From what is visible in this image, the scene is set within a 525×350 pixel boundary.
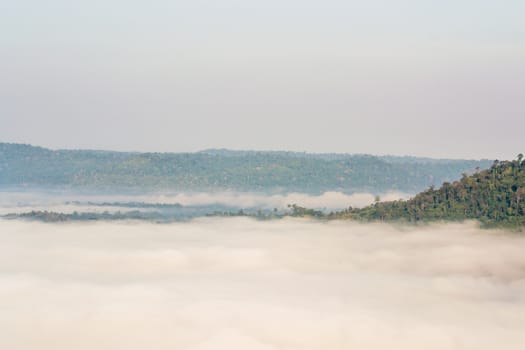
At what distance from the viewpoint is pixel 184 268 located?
13788 cm

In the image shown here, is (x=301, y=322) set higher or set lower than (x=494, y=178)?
lower

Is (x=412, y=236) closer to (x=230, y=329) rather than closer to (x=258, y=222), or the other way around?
(x=230, y=329)

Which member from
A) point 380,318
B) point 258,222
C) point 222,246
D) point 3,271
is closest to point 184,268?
point 222,246

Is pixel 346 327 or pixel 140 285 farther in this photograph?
pixel 140 285

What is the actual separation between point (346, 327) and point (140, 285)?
3746cm

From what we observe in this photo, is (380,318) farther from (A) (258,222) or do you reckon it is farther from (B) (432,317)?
(A) (258,222)

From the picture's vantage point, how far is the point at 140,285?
414ft

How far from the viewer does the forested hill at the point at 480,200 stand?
116750 mm

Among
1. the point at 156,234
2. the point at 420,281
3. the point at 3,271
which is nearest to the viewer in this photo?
the point at 420,281

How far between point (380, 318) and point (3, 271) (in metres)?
56.3

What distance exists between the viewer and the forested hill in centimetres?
11675

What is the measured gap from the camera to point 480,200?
12156cm

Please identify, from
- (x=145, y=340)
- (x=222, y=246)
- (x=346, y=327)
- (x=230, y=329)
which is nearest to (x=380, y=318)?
(x=346, y=327)

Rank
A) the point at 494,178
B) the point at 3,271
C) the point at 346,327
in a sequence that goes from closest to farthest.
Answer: the point at 346,327, the point at 494,178, the point at 3,271
